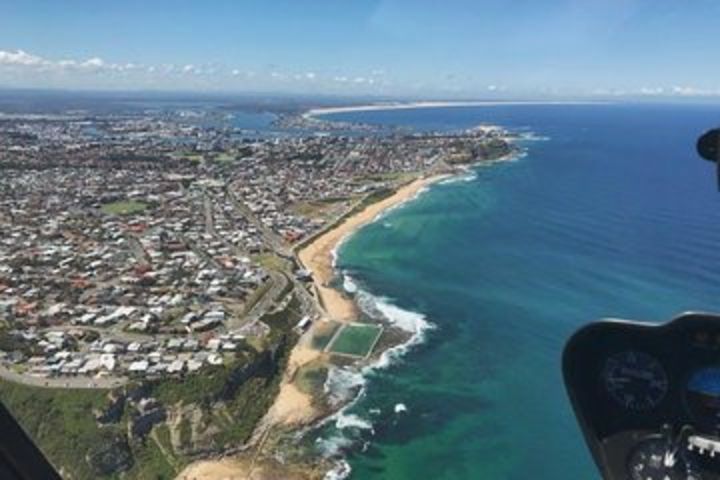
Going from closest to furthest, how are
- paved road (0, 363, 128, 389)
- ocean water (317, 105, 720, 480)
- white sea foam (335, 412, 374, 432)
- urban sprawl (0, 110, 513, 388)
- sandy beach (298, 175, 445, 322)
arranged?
ocean water (317, 105, 720, 480)
white sea foam (335, 412, 374, 432)
paved road (0, 363, 128, 389)
urban sprawl (0, 110, 513, 388)
sandy beach (298, 175, 445, 322)

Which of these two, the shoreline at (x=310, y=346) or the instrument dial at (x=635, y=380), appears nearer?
the instrument dial at (x=635, y=380)

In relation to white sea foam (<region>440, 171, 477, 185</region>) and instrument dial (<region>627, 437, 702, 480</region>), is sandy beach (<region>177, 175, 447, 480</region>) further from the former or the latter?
instrument dial (<region>627, 437, 702, 480</region>)

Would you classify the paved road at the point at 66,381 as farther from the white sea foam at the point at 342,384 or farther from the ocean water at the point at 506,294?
the ocean water at the point at 506,294

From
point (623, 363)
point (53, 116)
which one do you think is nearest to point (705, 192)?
point (623, 363)

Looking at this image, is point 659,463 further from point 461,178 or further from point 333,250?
point 461,178

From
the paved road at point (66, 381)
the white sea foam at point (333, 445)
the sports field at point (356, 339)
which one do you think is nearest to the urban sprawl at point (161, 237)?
the paved road at point (66, 381)

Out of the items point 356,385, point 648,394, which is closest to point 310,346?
point 356,385

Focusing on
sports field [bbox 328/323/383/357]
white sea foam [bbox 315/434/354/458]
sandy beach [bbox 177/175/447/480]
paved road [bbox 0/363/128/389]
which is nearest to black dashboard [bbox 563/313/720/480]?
sandy beach [bbox 177/175/447/480]
